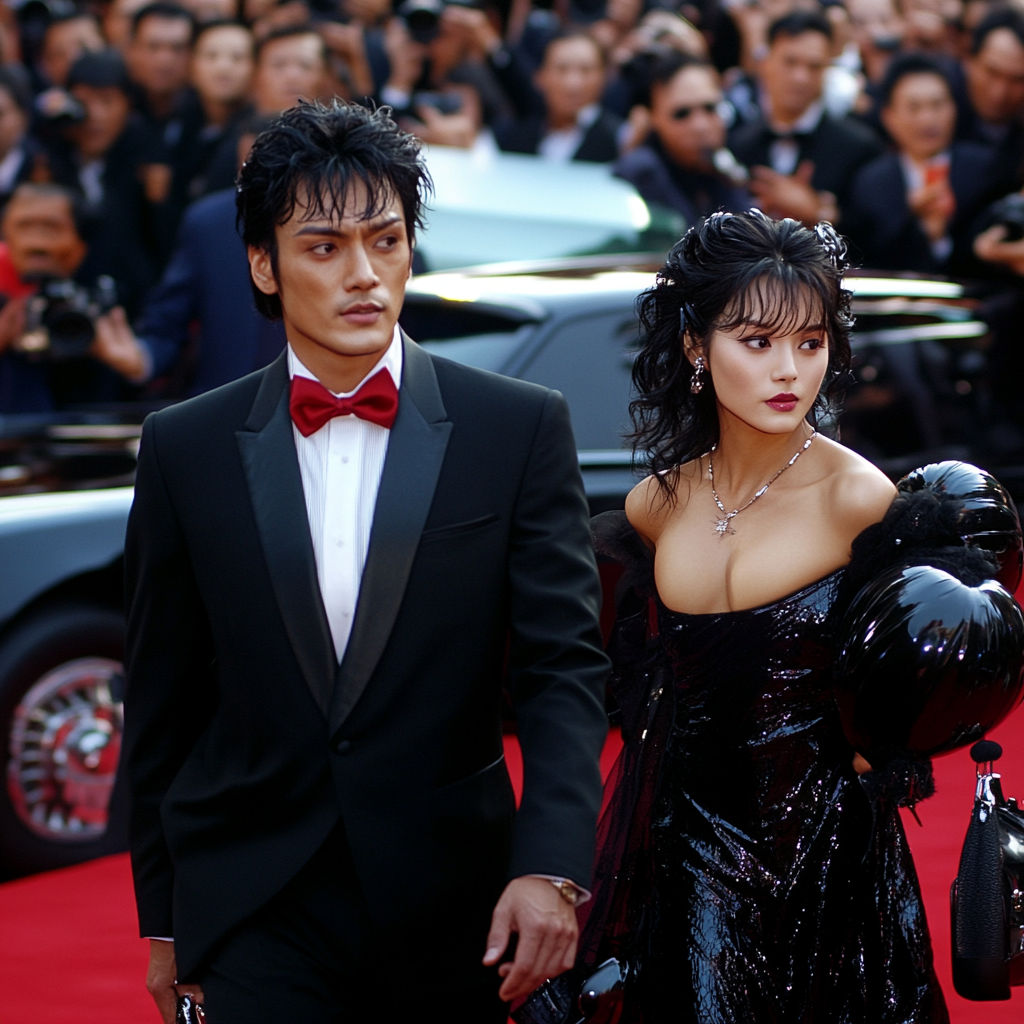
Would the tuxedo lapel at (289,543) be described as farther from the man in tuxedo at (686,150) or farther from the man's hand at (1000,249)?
the man in tuxedo at (686,150)

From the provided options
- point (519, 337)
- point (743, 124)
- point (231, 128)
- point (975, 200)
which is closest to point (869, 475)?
point (519, 337)

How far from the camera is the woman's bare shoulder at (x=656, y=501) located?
3.02 metres

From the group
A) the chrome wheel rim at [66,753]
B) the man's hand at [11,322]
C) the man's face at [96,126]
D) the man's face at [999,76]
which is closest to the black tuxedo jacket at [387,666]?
the chrome wheel rim at [66,753]

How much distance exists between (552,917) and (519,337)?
10.9 ft

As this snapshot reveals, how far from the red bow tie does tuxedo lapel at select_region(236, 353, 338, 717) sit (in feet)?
0.13

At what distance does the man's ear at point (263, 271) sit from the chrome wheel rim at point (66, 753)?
2.36 m

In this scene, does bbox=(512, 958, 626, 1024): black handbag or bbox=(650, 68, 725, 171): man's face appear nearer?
bbox=(512, 958, 626, 1024): black handbag

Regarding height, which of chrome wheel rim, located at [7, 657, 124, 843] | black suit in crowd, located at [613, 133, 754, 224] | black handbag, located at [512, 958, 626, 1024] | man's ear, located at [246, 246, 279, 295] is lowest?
chrome wheel rim, located at [7, 657, 124, 843]

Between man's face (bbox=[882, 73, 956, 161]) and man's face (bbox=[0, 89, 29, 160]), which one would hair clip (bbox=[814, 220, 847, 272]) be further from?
man's face (bbox=[0, 89, 29, 160])

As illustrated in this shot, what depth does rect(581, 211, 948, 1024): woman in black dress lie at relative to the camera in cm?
280

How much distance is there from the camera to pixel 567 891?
87.8 inches

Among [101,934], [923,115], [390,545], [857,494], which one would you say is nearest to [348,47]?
[923,115]

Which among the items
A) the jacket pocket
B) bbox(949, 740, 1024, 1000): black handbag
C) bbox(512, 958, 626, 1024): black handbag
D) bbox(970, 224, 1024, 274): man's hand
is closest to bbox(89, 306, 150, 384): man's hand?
bbox(970, 224, 1024, 274): man's hand

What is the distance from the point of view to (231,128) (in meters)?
7.90
